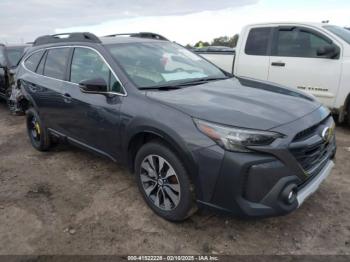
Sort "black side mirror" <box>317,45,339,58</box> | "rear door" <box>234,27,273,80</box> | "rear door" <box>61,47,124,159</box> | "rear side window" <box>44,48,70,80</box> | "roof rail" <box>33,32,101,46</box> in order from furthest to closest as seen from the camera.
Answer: "rear door" <box>234,27,273,80</box> → "black side mirror" <box>317,45,339,58</box> → "rear side window" <box>44,48,70,80</box> → "roof rail" <box>33,32,101,46</box> → "rear door" <box>61,47,124,159</box>

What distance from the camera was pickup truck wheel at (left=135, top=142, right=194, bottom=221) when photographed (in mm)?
2979

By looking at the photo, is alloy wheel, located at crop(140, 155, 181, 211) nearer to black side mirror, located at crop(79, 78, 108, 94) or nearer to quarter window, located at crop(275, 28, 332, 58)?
black side mirror, located at crop(79, 78, 108, 94)

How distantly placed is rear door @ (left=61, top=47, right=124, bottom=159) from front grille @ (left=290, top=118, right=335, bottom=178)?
174 centimetres

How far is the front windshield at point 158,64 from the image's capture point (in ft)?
11.9

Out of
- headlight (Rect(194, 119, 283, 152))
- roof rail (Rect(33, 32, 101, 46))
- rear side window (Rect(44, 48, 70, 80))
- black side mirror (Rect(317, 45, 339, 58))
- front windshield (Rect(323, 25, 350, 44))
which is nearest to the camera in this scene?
headlight (Rect(194, 119, 283, 152))

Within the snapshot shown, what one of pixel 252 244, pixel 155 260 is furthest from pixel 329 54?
pixel 155 260

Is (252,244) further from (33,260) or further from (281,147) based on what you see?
(33,260)

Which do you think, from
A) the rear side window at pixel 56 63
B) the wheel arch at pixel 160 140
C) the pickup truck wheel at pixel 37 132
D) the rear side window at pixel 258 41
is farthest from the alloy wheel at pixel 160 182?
the rear side window at pixel 258 41

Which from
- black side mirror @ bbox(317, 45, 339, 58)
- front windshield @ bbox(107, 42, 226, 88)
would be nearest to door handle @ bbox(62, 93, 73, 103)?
front windshield @ bbox(107, 42, 226, 88)

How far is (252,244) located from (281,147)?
0.94 metres

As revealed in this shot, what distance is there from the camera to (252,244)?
9.78 ft

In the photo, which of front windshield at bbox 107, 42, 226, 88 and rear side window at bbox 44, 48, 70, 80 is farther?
rear side window at bbox 44, 48, 70, 80

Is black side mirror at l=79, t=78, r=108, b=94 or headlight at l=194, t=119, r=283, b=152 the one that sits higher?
black side mirror at l=79, t=78, r=108, b=94

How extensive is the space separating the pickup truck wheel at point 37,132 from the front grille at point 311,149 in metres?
3.81
